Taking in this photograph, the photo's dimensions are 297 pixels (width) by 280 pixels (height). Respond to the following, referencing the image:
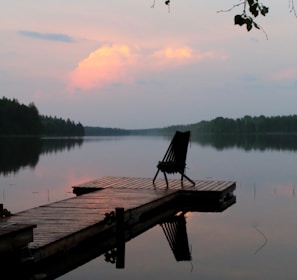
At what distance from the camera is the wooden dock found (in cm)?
715

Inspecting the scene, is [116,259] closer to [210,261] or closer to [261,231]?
[210,261]

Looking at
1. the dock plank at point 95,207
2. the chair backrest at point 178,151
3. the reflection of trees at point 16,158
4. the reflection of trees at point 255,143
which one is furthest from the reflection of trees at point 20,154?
the reflection of trees at point 255,143

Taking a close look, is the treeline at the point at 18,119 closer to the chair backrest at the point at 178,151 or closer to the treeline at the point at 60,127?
the treeline at the point at 60,127

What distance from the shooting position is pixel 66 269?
732 cm

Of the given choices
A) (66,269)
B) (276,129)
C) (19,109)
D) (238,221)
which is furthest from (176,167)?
(276,129)

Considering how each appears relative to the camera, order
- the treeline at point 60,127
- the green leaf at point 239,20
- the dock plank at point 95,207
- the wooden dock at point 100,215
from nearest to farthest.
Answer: the green leaf at point 239,20 < the wooden dock at point 100,215 < the dock plank at point 95,207 < the treeline at point 60,127

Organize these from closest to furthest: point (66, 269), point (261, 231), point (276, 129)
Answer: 1. point (66, 269)
2. point (261, 231)
3. point (276, 129)

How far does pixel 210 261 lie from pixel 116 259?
1.44m

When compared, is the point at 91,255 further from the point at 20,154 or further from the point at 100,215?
the point at 20,154

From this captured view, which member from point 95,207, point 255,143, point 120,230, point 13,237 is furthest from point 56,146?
point 13,237

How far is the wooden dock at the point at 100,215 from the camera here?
7.15m

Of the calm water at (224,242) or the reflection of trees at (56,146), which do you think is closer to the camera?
the calm water at (224,242)

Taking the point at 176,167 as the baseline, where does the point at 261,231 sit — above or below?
below

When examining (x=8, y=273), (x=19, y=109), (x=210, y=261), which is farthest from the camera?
(x=19, y=109)
